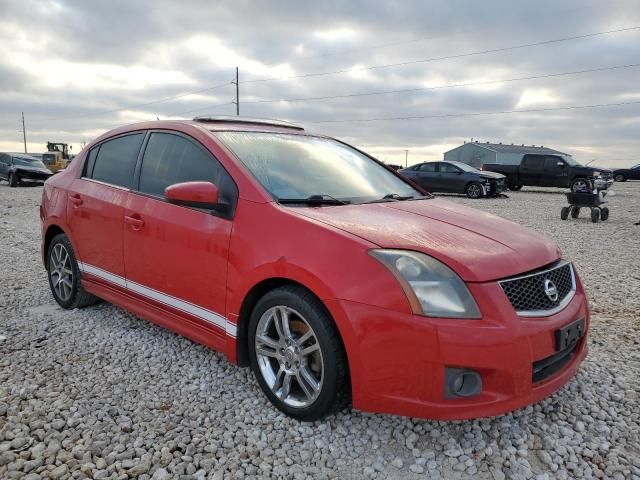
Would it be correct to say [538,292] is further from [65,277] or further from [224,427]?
[65,277]

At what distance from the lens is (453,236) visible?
2.50 meters

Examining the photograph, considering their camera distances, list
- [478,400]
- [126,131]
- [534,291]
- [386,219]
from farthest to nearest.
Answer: [126,131] → [386,219] → [534,291] → [478,400]

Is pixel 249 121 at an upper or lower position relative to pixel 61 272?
upper

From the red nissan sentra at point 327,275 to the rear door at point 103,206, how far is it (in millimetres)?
19

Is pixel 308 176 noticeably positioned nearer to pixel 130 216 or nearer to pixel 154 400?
pixel 130 216

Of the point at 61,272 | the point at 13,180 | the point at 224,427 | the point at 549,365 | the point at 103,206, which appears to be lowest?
the point at 224,427

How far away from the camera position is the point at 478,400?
2.15 metres

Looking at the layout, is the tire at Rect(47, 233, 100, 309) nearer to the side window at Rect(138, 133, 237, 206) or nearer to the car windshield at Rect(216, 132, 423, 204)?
the side window at Rect(138, 133, 237, 206)

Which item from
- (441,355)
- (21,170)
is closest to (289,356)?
(441,355)

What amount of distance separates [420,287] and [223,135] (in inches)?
68.1

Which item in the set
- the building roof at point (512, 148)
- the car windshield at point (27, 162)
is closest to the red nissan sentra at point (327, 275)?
the car windshield at point (27, 162)

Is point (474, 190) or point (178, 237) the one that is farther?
point (474, 190)

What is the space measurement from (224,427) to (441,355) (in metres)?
1.21

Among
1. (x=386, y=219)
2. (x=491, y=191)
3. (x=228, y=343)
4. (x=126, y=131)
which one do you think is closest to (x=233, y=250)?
(x=228, y=343)
